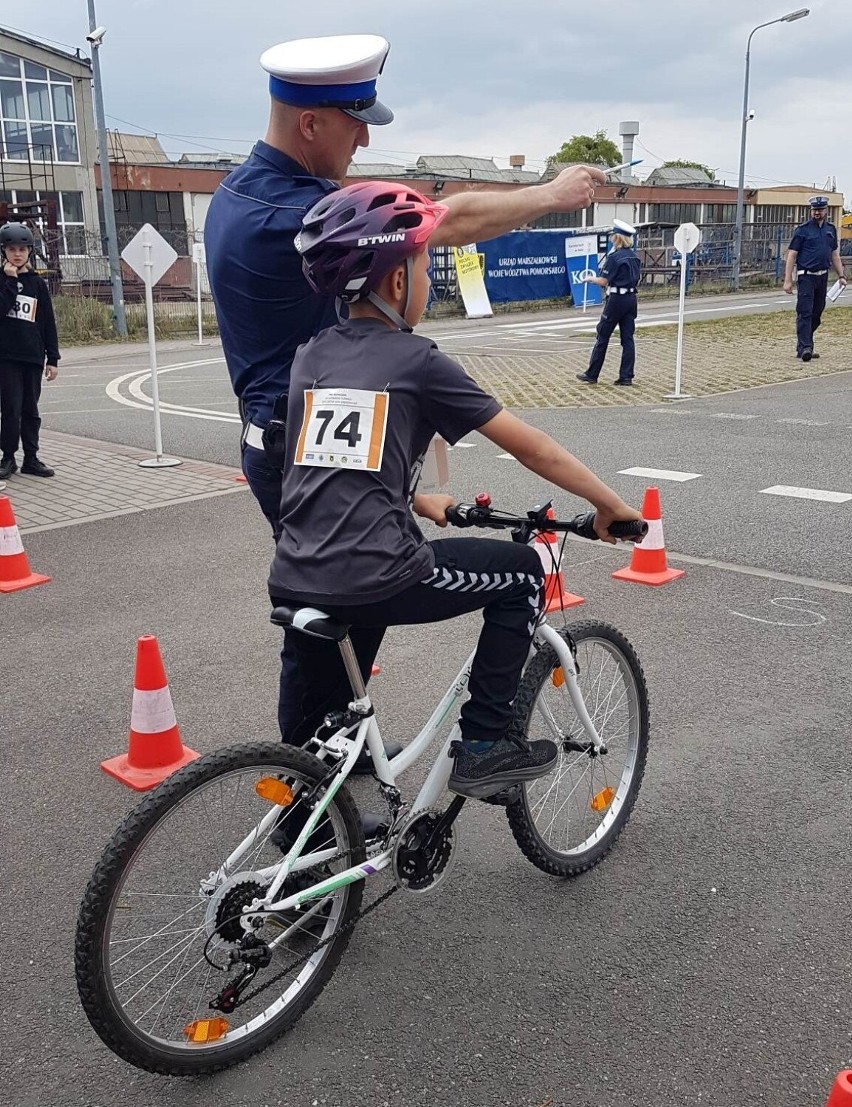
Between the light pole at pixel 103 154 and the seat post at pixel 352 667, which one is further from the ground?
the light pole at pixel 103 154

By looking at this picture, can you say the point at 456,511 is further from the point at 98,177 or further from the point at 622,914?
the point at 98,177

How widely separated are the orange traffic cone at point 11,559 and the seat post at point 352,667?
4.32 m

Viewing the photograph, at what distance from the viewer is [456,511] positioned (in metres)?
3.02

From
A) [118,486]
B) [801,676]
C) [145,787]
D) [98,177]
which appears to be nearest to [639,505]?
[801,676]

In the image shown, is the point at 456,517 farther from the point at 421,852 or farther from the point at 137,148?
the point at 137,148

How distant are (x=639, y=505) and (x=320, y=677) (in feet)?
17.7

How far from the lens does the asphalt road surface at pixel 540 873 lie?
2.54 m

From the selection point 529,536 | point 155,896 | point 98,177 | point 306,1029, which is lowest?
point 306,1029

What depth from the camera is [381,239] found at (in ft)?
8.04

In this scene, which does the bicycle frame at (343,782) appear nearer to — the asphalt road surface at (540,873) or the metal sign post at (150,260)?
the asphalt road surface at (540,873)

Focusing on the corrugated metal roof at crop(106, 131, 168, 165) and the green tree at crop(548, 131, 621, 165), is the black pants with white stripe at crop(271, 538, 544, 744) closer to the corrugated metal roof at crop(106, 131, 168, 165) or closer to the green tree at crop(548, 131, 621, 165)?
the corrugated metal roof at crop(106, 131, 168, 165)

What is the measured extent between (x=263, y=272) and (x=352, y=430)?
74 centimetres

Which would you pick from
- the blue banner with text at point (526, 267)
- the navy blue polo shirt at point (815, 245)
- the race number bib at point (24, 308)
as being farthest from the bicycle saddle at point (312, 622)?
the blue banner with text at point (526, 267)

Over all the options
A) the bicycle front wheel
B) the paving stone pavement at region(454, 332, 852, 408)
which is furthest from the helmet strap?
the paving stone pavement at region(454, 332, 852, 408)
